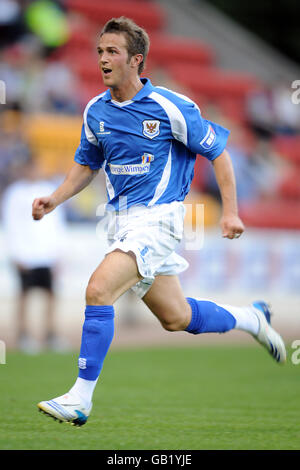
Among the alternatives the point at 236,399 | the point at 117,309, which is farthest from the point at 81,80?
the point at 236,399

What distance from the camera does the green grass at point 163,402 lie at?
13.6 feet

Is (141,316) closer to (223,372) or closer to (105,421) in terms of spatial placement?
(223,372)

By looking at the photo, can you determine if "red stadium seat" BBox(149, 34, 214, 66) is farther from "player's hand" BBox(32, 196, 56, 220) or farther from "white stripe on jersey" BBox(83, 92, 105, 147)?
"player's hand" BBox(32, 196, 56, 220)

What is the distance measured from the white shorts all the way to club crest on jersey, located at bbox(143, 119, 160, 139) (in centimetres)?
43

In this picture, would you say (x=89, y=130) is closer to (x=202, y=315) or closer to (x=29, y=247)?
(x=202, y=315)

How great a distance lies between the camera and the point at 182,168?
15.9ft

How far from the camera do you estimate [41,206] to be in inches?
188

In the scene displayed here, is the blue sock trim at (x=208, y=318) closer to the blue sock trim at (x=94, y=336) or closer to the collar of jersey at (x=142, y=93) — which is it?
the blue sock trim at (x=94, y=336)

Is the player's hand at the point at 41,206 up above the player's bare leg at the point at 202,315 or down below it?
above

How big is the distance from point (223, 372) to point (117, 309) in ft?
16.4

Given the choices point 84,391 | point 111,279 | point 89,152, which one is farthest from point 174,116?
point 84,391

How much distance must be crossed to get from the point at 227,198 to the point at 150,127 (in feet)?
2.04

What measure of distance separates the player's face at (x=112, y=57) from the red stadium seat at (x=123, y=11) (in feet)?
54.1

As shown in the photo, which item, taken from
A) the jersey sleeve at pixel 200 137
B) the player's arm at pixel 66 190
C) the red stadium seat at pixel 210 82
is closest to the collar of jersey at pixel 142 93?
the jersey sleeve at pixel 200 137
